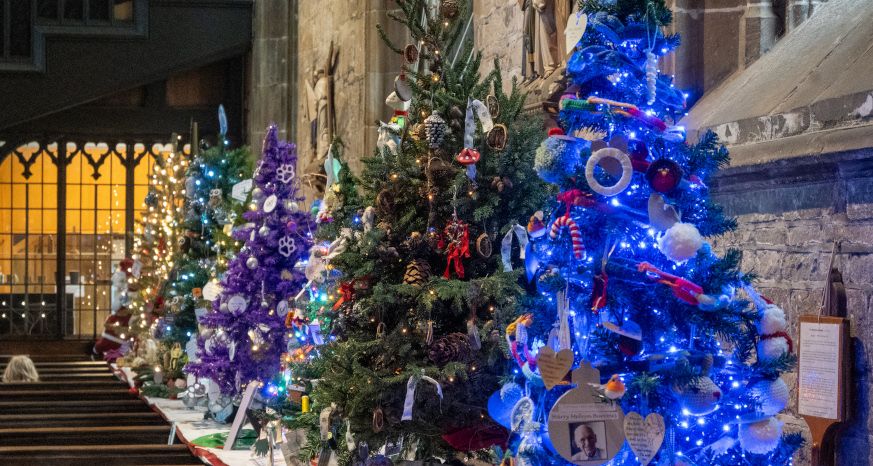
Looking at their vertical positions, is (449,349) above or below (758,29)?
below

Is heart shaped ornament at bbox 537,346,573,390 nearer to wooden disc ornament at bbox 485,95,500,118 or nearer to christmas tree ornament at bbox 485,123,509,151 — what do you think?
christmas tree ornament at bbox 485,123,509,151

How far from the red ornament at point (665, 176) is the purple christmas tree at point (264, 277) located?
4372 millimetres

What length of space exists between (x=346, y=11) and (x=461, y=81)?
225 inches

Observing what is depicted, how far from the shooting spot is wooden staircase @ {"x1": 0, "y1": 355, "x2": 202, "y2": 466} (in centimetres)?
704

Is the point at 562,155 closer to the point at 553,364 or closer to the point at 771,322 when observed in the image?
the point at 553,364

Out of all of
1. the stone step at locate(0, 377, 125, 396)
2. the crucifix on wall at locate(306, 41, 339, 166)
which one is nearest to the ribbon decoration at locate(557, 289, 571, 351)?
the crucifix on wall at locate(306, 41, 339, 166)

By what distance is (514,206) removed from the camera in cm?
498

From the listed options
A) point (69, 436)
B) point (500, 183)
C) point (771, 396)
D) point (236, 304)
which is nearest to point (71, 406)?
point (69, 436)

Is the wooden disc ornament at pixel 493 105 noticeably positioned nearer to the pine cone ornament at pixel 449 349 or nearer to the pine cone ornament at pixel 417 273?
the pine cone ornament at pixel 417 273

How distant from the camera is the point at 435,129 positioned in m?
4.93

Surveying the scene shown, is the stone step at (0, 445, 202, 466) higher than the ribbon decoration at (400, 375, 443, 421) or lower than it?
lower

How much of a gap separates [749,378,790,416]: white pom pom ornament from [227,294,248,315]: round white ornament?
4.60 m

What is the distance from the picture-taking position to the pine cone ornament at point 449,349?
4.81 m

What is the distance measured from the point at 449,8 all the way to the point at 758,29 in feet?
4.14
